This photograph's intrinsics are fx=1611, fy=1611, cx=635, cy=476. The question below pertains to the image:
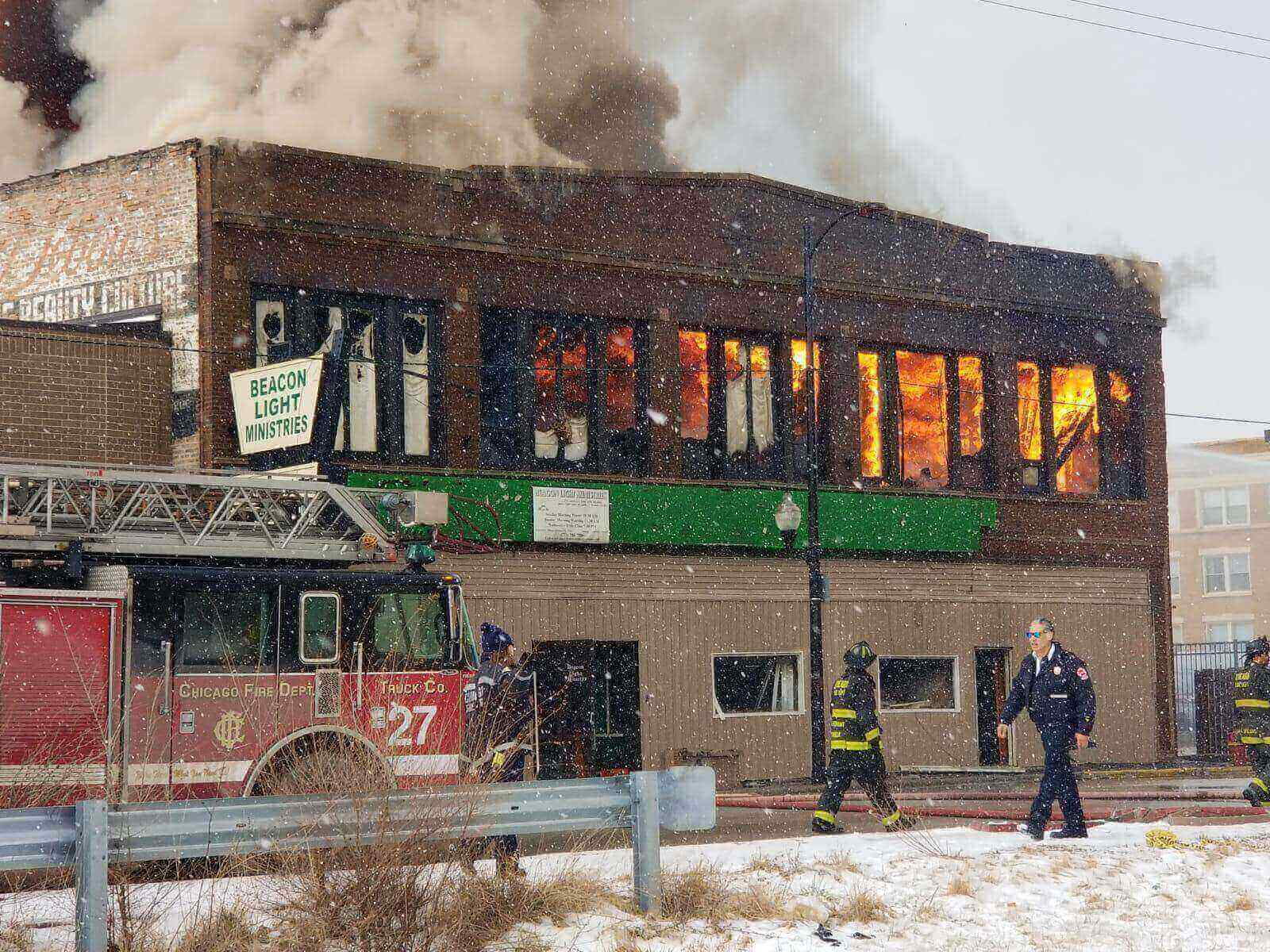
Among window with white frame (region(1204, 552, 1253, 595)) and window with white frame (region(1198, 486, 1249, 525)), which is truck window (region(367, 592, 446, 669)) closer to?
window with white frame (region(1204, 552, 1253, 595))

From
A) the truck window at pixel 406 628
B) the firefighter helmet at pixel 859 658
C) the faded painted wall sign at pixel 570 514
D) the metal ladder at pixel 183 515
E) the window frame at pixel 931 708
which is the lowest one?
the window frame at pixel 931 708

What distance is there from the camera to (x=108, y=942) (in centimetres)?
778

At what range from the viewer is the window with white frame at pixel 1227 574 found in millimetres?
67062

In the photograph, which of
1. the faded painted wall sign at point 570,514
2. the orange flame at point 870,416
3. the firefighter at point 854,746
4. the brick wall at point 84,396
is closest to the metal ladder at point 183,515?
the firefighter at point 854,746

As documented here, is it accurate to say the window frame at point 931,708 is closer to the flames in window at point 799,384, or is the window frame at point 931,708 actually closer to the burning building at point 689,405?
the burning building at point 689,405

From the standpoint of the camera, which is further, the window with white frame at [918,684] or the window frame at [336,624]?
the window with white frame at [918,684]

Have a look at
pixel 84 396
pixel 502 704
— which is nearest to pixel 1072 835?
pixel 502 704

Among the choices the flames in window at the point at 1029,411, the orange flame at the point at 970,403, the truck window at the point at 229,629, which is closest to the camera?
the truck window at the point at 229,629

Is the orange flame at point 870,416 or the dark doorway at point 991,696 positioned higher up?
the orange flame at point 870,416

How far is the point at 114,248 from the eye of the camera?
914 inches

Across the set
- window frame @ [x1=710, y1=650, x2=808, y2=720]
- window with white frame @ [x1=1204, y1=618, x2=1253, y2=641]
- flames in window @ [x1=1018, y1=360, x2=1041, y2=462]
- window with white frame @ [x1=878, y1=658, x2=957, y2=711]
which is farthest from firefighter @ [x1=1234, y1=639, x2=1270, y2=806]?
window with white frame @ [x1=1204, y1=618, x2=1253, y2=641]

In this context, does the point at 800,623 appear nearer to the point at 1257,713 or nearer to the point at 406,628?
the point at 1257,713

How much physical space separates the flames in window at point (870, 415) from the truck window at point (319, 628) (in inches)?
608

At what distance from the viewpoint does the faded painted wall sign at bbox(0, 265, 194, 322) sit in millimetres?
22312
